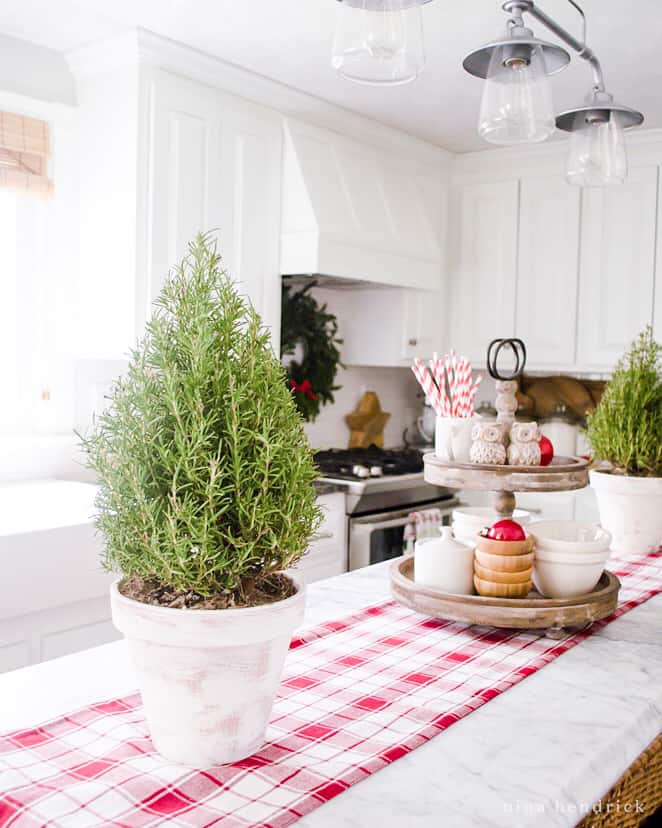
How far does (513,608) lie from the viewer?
1244mm

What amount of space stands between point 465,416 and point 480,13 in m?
1.52

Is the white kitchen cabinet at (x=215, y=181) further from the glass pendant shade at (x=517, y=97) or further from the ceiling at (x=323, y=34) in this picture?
the glass pendant shade at (x=517, y=97)

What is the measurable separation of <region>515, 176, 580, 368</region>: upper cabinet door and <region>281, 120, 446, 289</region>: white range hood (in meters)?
0.41

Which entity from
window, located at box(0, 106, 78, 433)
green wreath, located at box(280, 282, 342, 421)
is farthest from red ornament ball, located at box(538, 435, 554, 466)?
green wreath, located at box(280, 282, 342, 421)

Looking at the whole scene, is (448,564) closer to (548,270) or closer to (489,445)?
(489,445)

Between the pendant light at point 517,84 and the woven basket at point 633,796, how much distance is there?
980 millimetres

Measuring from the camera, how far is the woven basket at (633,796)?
891 millimetres

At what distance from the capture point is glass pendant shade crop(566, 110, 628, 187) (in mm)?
1634

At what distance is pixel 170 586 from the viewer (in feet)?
2.79

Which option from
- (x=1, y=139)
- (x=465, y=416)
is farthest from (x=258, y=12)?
(x=465, y=416)

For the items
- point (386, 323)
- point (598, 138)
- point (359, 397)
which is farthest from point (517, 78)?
point (359, 397)

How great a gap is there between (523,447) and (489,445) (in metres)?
0.06

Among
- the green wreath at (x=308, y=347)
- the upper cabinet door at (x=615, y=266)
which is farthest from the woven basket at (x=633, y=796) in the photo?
the upper cabinet door at (x=615, y=266)

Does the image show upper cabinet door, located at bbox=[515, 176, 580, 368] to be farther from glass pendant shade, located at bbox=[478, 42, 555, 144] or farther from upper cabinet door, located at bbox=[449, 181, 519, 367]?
glass pendant shade, located at bbox=[478, 42, 555, 144]
